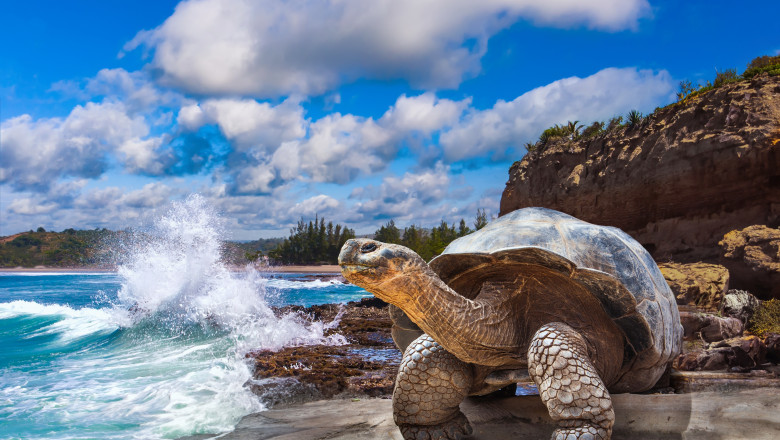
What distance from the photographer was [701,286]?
10.6m

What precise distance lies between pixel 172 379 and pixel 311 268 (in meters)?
64.7

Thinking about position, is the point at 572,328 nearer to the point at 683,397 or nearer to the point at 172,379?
the point at 683,397

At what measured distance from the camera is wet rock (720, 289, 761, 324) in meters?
9.02

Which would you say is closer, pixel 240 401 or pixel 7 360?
pixel 240 401

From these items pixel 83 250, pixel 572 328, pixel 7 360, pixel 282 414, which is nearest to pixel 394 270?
pixel 572 328

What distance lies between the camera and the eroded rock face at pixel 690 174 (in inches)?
496

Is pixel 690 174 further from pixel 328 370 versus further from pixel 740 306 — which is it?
pixel 328 370

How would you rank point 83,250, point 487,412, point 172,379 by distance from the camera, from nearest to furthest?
point 487,412 → point 172,379 → point 83,250

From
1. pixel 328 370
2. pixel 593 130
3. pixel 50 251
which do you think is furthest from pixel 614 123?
pixel 50 251

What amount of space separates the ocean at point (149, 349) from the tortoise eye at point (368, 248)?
2.96 meters

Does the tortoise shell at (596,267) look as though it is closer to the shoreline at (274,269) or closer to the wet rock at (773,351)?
the wet rock at (773,351)

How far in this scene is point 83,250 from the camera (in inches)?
3206

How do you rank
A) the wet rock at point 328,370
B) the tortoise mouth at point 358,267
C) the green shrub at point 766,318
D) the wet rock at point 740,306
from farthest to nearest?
1. the wet rock at point 740,306
2. the green shrub at point 766,318
3. the wet rock at point 328,370
4. the tortoise mouth at point 358,267

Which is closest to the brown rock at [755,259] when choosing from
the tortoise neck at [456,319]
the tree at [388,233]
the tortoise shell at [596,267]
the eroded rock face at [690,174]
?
the eroded rock face at [690,174]
